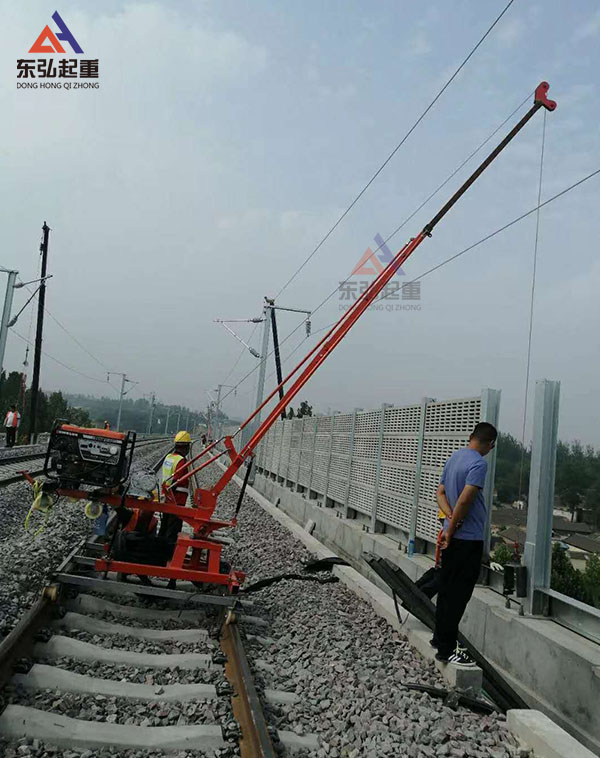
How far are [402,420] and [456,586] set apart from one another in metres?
4.48

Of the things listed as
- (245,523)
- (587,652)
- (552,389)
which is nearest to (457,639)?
(587,652)

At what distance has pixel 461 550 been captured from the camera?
15.8 ft

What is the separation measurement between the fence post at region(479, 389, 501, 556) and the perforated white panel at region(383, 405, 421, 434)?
212 centimetres

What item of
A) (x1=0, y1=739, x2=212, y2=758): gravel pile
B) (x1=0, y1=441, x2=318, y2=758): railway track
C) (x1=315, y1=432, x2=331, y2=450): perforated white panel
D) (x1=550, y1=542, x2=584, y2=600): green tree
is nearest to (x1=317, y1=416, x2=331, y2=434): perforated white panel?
(x1=315, y1=432, x2=331, y2=450): perforated white panel

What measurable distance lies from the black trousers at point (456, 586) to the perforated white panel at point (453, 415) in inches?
79.4

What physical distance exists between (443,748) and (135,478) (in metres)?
3.95

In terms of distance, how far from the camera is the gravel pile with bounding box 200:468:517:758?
3.77 metres

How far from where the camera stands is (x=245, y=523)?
13.4m

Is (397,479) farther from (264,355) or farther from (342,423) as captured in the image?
(264,355)

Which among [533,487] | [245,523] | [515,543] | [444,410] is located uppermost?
[444,410]

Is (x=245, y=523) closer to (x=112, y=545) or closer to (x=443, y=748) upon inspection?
(x=112, y=545)

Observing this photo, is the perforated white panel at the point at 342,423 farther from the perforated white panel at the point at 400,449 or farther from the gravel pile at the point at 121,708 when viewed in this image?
the gravel pile at the point at 121,708

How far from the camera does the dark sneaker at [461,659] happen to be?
4.68 meters

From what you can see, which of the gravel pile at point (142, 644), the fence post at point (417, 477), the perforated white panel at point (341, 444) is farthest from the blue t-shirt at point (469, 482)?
the perforated white panel at point (341, 444)
